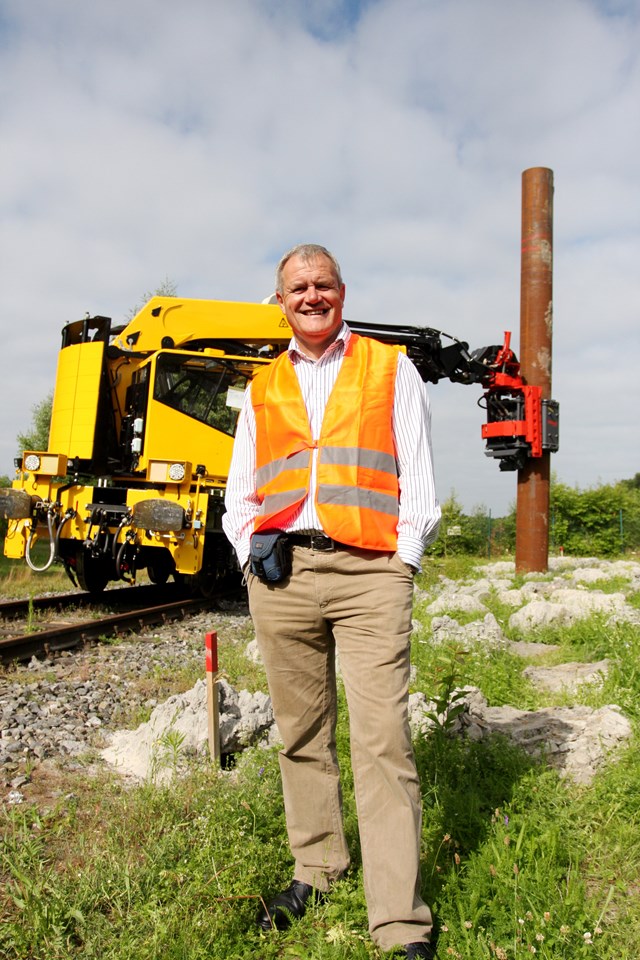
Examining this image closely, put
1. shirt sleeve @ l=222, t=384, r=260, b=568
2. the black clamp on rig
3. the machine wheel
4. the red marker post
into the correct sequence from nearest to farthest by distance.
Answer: shirt sleeve @ l=222, t=384, r=260, b=568 → the red marker post → the machine wheel → the black clamp on rig

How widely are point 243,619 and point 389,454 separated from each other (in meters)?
6.88

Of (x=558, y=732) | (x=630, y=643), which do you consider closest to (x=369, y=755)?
(x=558, y=732)

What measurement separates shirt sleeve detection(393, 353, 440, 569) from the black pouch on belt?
0.39 m

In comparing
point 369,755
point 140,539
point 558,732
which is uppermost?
point 140,539

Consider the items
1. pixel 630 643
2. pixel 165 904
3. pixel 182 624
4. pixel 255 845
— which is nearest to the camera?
pixel 165 904

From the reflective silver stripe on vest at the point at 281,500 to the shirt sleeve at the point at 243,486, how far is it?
163 mm

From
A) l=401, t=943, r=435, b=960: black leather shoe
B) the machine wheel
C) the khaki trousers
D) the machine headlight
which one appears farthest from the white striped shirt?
the machine wheel

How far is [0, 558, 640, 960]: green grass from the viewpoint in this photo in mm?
2361

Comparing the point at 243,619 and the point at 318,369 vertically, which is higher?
the point at 318,369

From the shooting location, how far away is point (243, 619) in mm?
9086

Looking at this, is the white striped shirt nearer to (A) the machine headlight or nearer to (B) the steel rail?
(B) the steel rail

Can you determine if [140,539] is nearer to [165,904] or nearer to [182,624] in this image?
[182,624]

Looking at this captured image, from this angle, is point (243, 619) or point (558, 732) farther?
point (243, 619)

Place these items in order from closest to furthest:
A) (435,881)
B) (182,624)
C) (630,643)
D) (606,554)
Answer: (435,881), (630,643), (182,624), (606,554)
